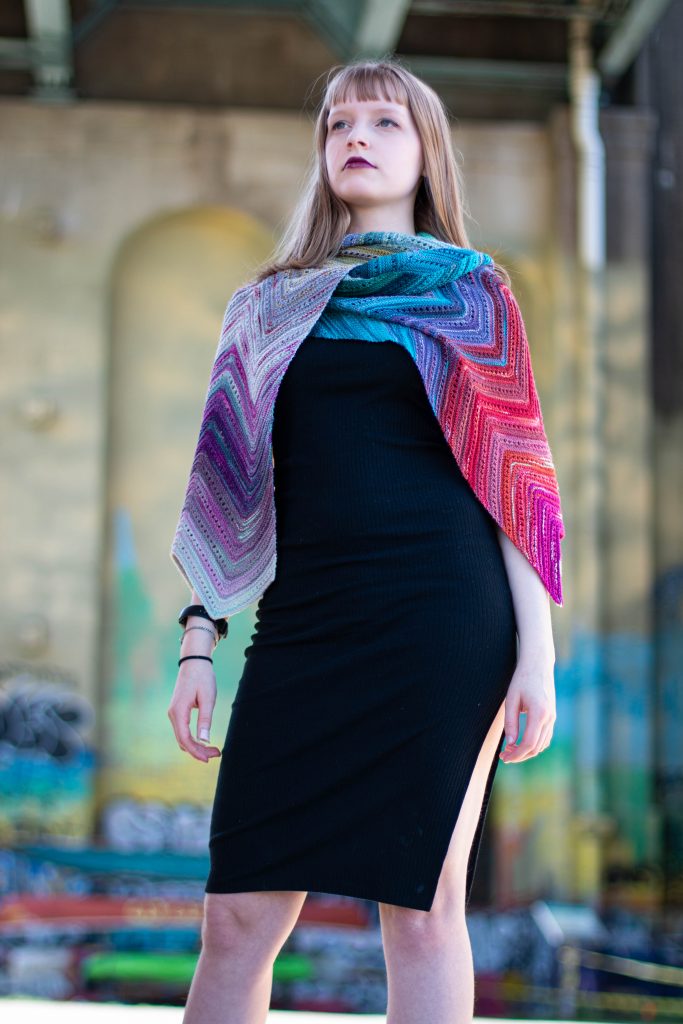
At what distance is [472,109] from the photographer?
8305 millimetres

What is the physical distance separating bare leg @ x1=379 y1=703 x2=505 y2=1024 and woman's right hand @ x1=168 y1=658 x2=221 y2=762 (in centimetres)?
35

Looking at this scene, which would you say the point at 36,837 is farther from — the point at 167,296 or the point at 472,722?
the point at 472,722

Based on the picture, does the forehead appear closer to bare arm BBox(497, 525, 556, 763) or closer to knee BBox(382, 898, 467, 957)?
bare arm BBox(497, 525, 556, 763)

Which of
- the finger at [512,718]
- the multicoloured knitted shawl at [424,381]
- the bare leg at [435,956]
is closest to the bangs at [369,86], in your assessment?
the multicoloured knitted shawl at [424,381]

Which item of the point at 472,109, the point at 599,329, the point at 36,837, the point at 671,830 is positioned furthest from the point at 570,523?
the point at 36,837

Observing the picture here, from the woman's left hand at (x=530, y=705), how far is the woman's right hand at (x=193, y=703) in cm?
43

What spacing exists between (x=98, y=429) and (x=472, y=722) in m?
6.09

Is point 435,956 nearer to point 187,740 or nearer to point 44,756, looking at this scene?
point 187,740

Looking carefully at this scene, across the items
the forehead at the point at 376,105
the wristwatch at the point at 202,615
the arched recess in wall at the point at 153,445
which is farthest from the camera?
the arched recess in wall at the point at 153,445

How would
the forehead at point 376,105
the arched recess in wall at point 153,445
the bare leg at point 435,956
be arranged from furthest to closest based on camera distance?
the arched recess in wall at point 153,445, the forehead at point 376,105, the bare leg at point 435,956

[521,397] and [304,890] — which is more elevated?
[521,397]

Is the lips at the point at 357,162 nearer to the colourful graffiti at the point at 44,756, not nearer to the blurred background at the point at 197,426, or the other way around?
the blurred background at the point at 197,426

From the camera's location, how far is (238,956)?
1.80 metres

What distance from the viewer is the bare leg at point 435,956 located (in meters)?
1.78
